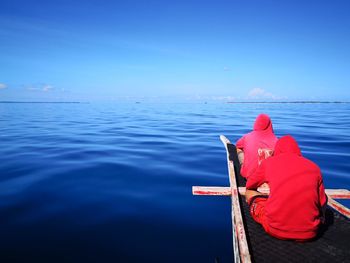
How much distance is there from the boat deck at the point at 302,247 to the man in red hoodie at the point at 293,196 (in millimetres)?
141

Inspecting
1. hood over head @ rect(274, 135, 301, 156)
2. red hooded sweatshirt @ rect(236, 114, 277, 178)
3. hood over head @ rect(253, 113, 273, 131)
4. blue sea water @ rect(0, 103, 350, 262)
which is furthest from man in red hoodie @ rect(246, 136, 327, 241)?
hood over head @ rect(253, 113, 273, 131)

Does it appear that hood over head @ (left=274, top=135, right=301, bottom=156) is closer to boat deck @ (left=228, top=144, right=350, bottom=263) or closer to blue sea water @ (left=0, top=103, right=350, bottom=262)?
boat deck @ (left=228, top=144, right=350, bottom=263)

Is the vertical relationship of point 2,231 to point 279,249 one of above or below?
below

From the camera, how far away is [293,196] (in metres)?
2.95

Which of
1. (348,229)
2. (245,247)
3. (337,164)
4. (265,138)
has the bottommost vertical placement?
(337,164)

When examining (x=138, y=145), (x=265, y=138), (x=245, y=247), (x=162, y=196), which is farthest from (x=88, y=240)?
(x=138, y=145)

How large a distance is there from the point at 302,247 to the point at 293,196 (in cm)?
92

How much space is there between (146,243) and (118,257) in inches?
23.4

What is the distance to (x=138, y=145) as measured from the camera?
12320 mm

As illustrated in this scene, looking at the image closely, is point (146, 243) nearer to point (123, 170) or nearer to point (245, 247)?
point (245, 247)

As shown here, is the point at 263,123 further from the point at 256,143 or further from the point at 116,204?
the point at 116,204

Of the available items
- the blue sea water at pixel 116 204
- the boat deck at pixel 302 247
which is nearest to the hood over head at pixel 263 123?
the blue sea water at pixel 116 204

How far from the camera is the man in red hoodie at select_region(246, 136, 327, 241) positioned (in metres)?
2.94

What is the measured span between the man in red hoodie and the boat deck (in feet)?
0.46
